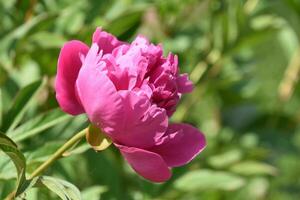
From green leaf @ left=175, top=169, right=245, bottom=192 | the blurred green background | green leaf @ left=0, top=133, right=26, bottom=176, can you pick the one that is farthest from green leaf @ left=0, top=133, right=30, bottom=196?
green leaf @ left=175, top=169, right=245, bottom=192

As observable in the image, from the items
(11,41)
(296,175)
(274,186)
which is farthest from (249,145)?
(11,41)

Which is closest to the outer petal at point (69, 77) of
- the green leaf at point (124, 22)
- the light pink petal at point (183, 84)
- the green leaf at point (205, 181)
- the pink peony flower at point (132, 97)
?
the pink peony flower at point (132, 97)

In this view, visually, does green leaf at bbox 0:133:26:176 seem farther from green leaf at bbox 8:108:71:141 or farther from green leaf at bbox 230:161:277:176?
green leaf at bbox 230:161:277:176

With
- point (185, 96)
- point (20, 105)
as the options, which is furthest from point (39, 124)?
point (185, 96)

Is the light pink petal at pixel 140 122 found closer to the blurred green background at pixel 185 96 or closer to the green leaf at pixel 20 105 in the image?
the blurred green background at pixel 185 96

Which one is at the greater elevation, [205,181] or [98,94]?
[98,94]

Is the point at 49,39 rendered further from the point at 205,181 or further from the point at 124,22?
the point at 205,181

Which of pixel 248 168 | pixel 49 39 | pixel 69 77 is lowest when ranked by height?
pixel 248 168
